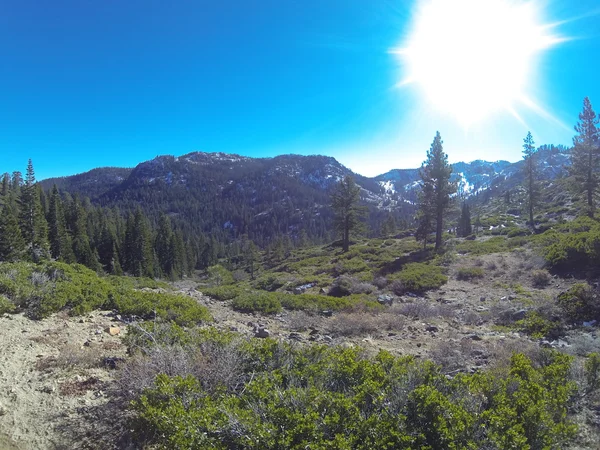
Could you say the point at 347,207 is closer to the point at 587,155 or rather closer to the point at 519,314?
the point at 587,155

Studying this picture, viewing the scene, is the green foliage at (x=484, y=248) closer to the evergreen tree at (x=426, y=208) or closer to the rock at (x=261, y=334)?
the evergreen tree at (x=426, y=208)

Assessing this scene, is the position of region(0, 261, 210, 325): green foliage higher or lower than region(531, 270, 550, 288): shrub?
higher

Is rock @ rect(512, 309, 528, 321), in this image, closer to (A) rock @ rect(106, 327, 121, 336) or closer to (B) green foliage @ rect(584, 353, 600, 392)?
(B) green foliage @ rect(584, 353, 600, 392)

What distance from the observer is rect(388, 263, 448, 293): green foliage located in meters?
16.4

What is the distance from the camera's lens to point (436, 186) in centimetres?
2805

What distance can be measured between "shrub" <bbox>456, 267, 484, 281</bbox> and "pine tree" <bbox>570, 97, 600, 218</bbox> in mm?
19905

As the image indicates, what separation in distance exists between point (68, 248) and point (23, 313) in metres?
46.1

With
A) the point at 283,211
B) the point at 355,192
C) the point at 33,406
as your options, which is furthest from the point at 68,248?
the point at 283,211

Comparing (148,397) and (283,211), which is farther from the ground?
(283,211)

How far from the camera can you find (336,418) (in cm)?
335

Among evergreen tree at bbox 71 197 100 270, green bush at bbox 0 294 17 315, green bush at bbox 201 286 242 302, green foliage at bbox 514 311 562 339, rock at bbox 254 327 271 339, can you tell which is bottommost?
green foliage at bbox 514 311 562 339

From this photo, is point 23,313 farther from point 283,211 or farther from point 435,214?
point 283,211

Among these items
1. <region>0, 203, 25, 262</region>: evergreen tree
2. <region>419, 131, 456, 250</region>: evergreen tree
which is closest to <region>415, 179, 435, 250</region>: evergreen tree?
<region>419, 131, 456, 250</region>: evergreen tree

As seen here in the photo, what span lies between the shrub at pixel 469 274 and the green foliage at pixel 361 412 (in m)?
13.7
